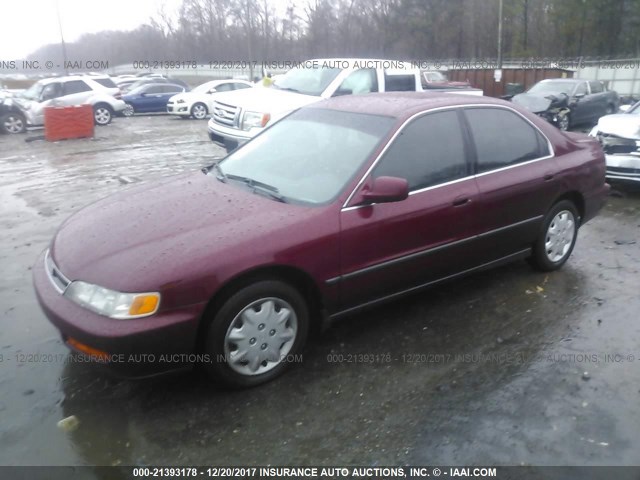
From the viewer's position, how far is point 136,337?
9.21 feet

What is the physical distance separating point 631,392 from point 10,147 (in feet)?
45.8

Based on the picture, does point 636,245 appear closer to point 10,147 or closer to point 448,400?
point 448,400

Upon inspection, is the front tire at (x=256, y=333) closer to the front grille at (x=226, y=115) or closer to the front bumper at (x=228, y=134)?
the front bumper at (x=228, y=134)

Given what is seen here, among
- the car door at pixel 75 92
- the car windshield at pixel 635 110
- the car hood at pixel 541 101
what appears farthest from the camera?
the car door at pixel 75 92

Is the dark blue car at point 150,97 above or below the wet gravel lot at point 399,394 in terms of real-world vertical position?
above

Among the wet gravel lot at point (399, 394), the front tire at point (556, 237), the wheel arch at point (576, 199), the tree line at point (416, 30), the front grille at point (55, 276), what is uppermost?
the tree line at point (416, 30)

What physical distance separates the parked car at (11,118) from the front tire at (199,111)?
5964 mm

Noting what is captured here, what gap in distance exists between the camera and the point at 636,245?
5.88 metres

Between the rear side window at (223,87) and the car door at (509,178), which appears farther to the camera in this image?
the rear side window at (223,87)

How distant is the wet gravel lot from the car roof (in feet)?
4.97

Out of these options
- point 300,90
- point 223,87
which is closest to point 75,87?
point 223,87

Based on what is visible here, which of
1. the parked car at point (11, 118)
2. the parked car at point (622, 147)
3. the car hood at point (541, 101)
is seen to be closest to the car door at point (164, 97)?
the parked car at point (11, 118)

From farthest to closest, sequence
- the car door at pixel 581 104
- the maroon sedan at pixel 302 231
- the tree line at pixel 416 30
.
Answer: the tree line at pixel 416 30, the car door at pixel 581 104, the maroon sedan at pixel 302 231

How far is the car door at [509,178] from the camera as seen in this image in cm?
423
